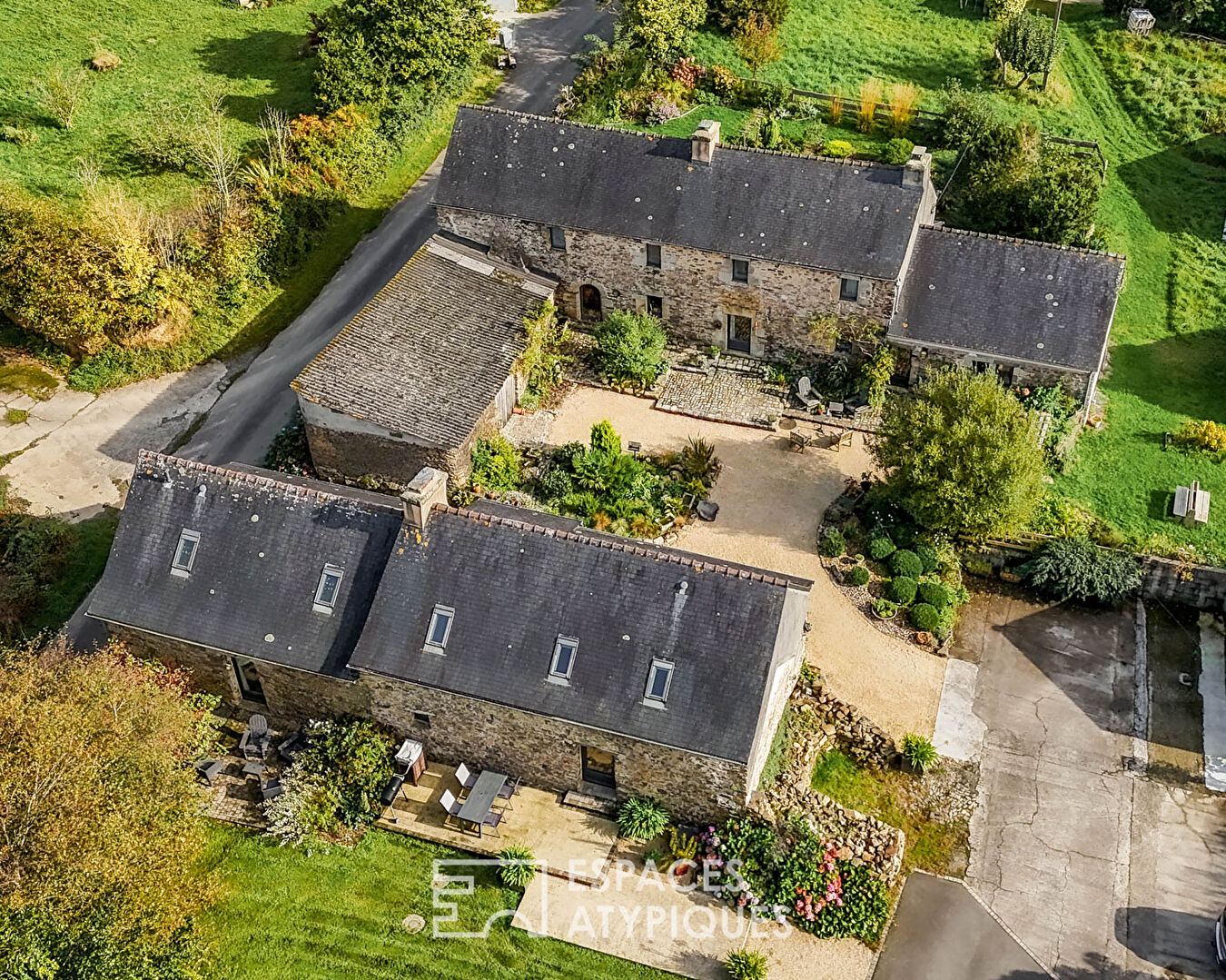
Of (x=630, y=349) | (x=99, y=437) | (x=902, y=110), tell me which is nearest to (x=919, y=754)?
(x=630, y=349)

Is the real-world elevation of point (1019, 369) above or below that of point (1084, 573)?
above

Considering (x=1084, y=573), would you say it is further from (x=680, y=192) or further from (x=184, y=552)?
(x=184, y=552)

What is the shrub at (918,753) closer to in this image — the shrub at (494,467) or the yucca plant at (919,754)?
the yucca plant at (919,754)

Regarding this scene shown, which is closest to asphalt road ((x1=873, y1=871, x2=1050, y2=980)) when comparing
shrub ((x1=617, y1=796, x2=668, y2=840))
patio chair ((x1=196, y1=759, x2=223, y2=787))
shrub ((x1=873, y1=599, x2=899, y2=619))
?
shrub ((x1=617, y1=796, x2=668, y2=840))

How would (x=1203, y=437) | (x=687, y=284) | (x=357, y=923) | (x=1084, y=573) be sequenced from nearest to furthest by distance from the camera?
(x=357, y=923)
(x=1084, y=573)
(x=1203, y=437)
(x=687, y=284)

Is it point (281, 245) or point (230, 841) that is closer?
point (230, 841)

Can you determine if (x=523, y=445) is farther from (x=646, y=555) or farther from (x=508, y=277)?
(x=646, y=555)

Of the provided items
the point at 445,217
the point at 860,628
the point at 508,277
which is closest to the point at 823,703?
the point at 860,628
